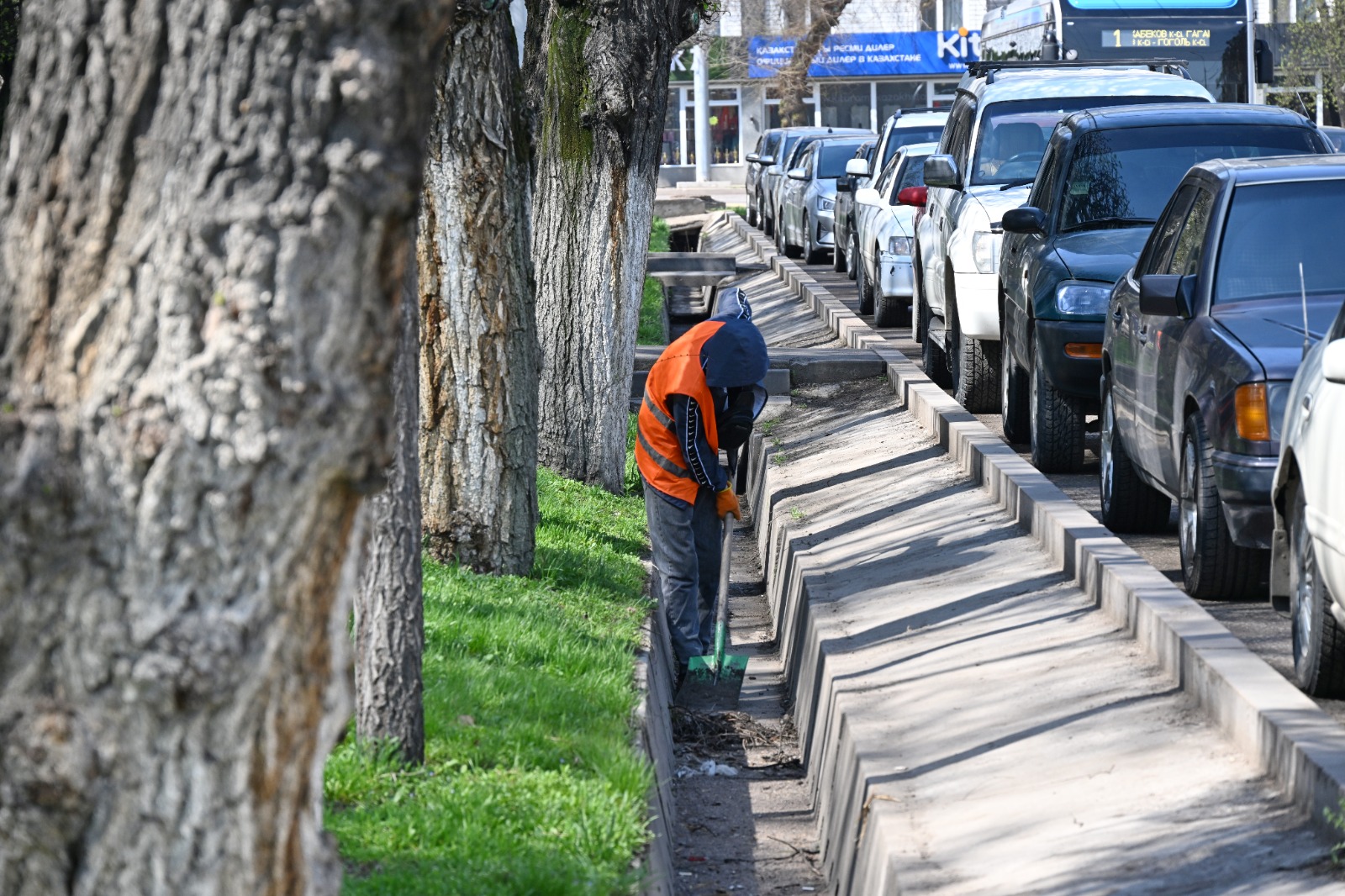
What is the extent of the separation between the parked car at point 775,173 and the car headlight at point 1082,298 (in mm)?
21753

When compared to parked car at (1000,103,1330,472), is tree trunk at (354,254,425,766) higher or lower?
lower

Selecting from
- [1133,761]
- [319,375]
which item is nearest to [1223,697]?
[1133,761]

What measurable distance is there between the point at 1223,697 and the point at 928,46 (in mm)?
55028

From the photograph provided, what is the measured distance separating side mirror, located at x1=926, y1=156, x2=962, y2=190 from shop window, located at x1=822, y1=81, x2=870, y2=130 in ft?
159

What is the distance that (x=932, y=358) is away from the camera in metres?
15.7

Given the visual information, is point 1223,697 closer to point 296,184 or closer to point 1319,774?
point 1319,774

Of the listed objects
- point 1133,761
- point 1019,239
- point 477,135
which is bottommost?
point 1133,761

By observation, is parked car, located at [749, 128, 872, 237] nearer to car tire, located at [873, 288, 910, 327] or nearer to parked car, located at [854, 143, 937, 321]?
parked car, located at [854, 143, 937, 321]

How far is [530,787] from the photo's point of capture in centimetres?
555

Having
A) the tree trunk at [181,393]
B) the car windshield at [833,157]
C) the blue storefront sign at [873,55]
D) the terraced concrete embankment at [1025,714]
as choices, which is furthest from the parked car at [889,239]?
the blue storefront sign at [873,55]

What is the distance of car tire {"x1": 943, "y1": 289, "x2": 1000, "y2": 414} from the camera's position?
1334cm

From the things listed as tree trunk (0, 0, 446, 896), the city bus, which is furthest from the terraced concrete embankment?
the city bus

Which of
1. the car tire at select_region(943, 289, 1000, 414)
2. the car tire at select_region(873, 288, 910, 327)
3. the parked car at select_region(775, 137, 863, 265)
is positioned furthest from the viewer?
the parked car at select_region(775, 137, 863, 265)

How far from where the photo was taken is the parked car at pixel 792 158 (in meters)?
30.3
